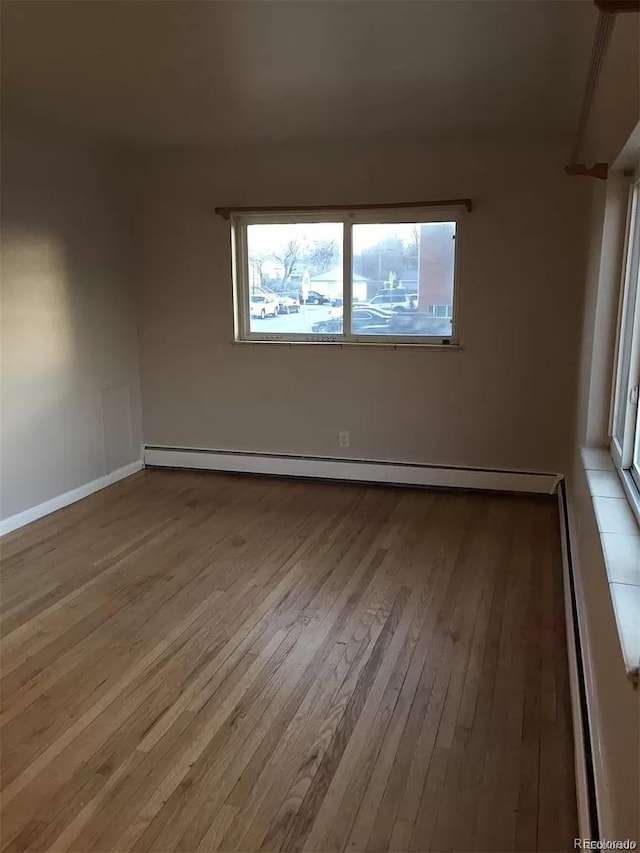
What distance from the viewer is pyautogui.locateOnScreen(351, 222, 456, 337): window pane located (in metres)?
4.62

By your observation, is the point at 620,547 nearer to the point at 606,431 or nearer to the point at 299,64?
the point at 606,431

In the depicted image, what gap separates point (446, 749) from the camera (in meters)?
2.18

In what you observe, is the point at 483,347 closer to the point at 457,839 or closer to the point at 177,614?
the point at 177,614

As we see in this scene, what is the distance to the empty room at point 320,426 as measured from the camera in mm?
2029

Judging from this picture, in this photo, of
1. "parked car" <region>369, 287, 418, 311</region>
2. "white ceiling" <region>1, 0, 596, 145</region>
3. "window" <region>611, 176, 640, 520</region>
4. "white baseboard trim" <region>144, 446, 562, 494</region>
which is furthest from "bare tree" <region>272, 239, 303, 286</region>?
"window" <region>611, 176, 640, 520</region>

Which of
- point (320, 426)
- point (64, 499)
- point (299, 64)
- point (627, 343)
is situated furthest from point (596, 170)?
point (64, 499)

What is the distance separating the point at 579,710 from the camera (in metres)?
2.24

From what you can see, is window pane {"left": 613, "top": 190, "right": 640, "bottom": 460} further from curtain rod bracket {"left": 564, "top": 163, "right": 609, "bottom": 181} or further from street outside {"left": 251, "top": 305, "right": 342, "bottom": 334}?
street outside {"left": 251, "top": 305, "right": 342, "bottom": 334}

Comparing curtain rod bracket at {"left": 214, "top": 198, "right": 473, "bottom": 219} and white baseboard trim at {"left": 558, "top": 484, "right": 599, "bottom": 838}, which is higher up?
curtain rod bracket at {"left": 214, "top": 198, "right": 473, "bottom": 219}

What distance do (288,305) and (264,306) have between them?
19cm

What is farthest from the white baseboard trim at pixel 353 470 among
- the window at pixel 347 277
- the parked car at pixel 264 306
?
the parked car at pixel 264 306

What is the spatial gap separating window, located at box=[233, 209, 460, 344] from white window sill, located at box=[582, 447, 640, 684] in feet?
6.83

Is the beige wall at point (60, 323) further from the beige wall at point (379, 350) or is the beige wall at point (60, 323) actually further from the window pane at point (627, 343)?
the window pane at point (627, 343)

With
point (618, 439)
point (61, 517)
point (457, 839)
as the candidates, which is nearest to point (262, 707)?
point (457, 839)
